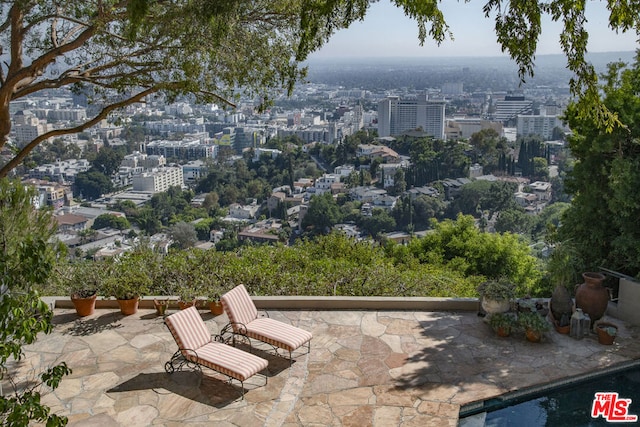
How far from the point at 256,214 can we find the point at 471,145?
18.4 metres

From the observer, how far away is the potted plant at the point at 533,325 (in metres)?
6.69

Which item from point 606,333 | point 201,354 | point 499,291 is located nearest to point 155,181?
point 499,291

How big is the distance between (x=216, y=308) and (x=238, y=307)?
3.18 feet

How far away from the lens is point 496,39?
219 inches

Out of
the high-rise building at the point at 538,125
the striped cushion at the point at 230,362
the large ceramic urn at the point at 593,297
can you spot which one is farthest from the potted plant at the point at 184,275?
the high-rise building at the point at 538,125

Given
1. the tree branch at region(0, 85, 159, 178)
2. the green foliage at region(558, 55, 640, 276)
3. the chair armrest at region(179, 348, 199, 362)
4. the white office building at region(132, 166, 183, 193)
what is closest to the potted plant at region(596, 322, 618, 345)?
the green foliage at region(558, 55, 640, 276)

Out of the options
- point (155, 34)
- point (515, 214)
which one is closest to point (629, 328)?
point (155, 34)

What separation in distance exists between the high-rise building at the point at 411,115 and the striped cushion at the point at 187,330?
4655cm

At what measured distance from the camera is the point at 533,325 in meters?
6.70

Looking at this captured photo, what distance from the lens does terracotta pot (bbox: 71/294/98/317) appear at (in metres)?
7.37

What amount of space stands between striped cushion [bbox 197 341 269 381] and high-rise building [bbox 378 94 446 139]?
46783 mm

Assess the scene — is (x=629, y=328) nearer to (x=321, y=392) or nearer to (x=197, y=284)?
(x=321, y=392)

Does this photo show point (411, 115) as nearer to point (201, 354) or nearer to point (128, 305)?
point (128, 305)

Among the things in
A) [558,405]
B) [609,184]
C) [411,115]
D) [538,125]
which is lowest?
[558,405]
